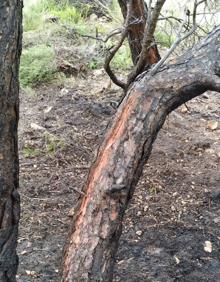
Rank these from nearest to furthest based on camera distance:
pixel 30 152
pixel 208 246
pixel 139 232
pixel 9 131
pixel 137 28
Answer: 1. pixel 9 131
2. pixel 208 246
3. pixel 139 232
4. pixel 30 152
5. pixel 137 28

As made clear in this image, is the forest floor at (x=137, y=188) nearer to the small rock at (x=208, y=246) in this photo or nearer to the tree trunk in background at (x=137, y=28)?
the small rock at (x=208, y=246)

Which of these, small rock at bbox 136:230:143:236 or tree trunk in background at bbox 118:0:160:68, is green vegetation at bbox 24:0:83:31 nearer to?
tree trunk in background at bbox 118:0:160:68

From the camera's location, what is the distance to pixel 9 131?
6.84ft

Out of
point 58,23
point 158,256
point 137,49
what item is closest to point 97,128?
point 137,49

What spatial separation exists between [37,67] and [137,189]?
2356mm

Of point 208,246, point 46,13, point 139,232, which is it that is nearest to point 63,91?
point 46,13

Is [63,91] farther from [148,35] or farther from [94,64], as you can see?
[148,35]

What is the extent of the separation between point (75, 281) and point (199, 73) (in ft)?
4.19

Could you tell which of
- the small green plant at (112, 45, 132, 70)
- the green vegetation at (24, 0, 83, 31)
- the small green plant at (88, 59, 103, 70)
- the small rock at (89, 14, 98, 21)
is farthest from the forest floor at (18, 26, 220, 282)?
the small rock at (89, 14, 98, 21)

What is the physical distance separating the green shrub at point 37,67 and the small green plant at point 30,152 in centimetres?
133

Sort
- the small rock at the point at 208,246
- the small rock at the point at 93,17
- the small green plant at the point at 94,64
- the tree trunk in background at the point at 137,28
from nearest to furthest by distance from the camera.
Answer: the small rock at the point at 208,246 → the tree trunk in background at the point at 137,28 → the small green plant at the point at 94,64 → the small rock at the point at 93,17

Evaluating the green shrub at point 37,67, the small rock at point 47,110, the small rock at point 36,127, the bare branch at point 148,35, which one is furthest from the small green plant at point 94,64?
the bare branch at point 148,35

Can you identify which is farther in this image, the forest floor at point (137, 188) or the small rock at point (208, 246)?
the small rock at point (208, 246)

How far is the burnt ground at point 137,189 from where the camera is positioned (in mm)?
3109
